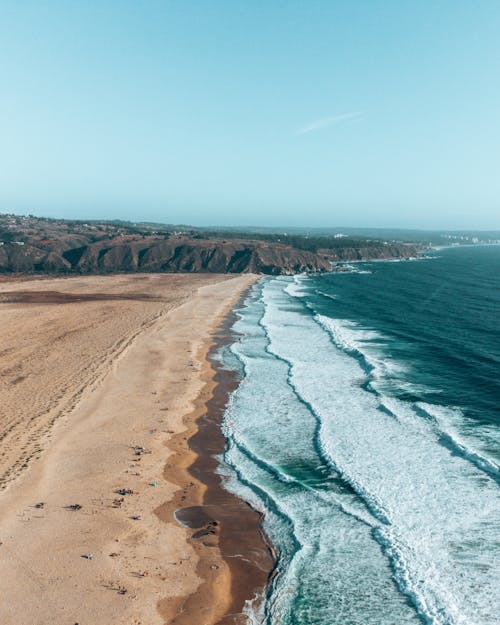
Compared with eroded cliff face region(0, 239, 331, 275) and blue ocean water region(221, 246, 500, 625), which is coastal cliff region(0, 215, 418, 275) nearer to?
eroded cliff face region(0, 239, 331, 275)

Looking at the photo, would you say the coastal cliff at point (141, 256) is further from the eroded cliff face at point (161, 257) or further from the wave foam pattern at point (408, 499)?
the wave foam pattern at point (408, 499)

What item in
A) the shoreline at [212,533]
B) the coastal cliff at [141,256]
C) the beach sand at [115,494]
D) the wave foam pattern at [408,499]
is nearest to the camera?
the shoreline at [212,533]

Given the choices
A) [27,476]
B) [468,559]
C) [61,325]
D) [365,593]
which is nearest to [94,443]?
[27,476]

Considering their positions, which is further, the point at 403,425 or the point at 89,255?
the point at 89,255

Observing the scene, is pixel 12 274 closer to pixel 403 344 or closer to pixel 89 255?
pixel 89 255

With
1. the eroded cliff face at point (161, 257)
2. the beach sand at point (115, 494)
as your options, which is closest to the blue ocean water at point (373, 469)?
the beach sand at point (115, 494)

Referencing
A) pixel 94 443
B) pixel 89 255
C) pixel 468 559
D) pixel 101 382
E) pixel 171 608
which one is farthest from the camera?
pixel 89 255
